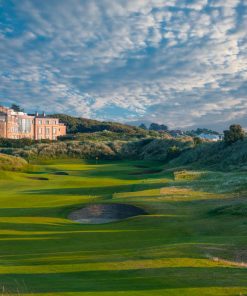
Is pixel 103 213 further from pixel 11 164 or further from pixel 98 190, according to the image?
pixel 11 164

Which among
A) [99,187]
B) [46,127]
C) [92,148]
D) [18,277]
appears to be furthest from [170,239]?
[46,127]

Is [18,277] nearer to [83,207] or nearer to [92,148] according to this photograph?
[83,207]

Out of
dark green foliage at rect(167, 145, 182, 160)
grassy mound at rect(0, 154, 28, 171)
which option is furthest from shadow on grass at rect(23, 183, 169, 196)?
dark green foliage at rect(167, 145, 182, 160)

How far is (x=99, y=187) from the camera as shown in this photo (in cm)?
4944

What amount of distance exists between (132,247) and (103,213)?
1347 cm

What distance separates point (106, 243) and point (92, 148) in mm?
91938

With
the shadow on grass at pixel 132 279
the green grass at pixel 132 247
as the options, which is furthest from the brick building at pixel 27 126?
the shadow on grass at pixel 132 279

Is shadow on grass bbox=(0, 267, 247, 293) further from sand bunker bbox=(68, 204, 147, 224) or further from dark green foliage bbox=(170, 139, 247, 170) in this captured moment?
dark green foliage bbox=(170, 139, 247, 170)

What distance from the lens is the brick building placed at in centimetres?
15300

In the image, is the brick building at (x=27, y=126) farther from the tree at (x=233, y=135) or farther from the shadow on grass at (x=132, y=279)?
the shadow on grass at (x=132, y=279)

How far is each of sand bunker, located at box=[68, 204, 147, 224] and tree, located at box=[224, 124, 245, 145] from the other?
189 feet

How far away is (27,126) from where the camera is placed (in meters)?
163

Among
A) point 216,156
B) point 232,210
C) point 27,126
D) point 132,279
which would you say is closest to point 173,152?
point 216,156

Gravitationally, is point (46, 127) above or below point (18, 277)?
above
